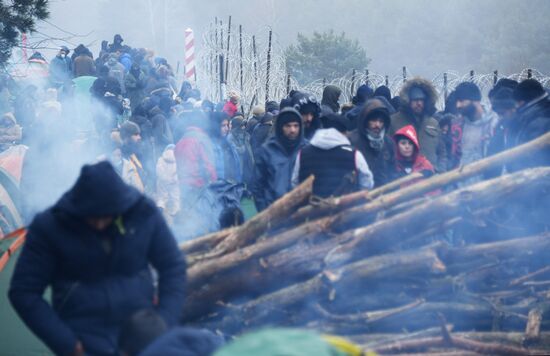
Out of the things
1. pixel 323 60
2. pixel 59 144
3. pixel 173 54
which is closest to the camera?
pixel 59 144

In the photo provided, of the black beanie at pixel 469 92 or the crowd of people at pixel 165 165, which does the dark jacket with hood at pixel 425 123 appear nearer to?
the crowd of people at pixel 165 165

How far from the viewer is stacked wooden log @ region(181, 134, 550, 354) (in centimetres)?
463

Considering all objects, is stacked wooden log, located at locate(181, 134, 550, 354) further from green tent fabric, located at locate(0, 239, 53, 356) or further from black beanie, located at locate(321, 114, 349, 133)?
black beanie, located at locate(321, 114, 349, 133)

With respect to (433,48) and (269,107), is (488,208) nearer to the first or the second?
(269,107)

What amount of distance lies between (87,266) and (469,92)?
222 inches

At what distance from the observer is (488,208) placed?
495cm

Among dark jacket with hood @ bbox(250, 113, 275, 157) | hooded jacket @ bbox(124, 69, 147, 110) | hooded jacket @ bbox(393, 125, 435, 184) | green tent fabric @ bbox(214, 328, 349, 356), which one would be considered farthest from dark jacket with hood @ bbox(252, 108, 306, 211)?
hooded jacket @ bbox(124, 69, 147, 110)

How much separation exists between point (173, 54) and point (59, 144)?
4599cm

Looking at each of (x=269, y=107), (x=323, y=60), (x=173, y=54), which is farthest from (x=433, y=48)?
(x=269, y=107)

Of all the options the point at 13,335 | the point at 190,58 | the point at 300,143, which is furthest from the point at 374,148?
the point at 190,58

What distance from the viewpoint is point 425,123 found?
788cm

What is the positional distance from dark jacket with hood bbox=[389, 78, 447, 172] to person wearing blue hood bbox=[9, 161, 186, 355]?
454 centimetres

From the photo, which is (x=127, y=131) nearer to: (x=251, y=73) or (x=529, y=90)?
(x=529, y=90)

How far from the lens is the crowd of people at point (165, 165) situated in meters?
3.52
